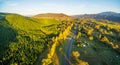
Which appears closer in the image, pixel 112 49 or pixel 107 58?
pixel 107 58

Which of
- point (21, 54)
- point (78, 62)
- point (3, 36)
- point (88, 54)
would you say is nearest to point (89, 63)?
point (78, 62)

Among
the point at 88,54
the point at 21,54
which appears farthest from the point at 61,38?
the point at 21,54

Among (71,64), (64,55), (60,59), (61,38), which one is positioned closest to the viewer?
(71,64)

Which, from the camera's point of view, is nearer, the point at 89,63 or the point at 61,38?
the point at 89,63

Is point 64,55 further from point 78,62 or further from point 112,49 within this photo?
point 112,49

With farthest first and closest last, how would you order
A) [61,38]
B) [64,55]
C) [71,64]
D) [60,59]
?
1. [61,38]
2. [64,55]
3. [60,59]
4. [71,64]

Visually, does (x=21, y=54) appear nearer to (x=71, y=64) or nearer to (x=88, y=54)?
(x=71, y=64)

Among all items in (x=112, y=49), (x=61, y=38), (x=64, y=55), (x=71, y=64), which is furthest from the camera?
(x=61, y=38)

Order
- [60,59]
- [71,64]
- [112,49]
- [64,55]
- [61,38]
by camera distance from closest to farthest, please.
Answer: [71,64]
[60,59]
[64,55]
[112,49]
[61,38]

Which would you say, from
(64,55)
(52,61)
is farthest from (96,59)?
(52,61)
